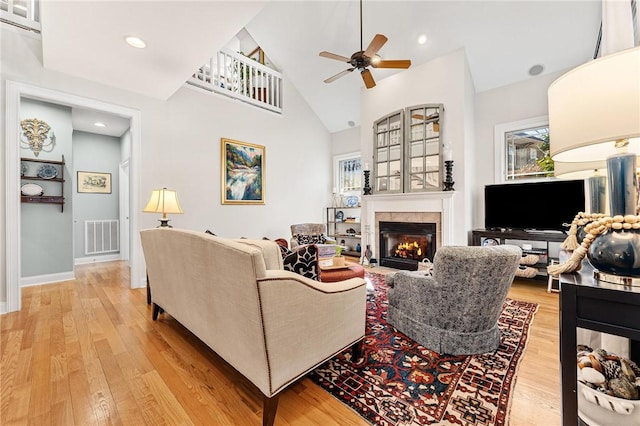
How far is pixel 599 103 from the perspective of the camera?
2.76 feet

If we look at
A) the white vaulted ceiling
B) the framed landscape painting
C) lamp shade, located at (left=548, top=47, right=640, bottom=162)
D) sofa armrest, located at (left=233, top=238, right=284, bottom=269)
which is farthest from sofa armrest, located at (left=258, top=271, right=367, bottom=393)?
the framed landscape painting

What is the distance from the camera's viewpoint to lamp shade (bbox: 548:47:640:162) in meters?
0.79

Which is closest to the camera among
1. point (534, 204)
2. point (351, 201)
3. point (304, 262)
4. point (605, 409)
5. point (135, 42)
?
point (605, 409)

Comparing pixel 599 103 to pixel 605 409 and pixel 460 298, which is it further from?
pixel 460 298

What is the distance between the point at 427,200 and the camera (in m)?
4.28

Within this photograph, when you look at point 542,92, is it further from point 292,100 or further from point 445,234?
point 292,100

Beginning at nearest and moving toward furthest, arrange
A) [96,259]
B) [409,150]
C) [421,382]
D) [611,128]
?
[611,128]
[421,382]
[409,150]
[96,259]

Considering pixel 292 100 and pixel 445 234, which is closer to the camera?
pixel 445 234

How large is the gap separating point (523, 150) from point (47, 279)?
773 cm

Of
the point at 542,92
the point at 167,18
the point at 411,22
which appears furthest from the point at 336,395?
the point at 542,92

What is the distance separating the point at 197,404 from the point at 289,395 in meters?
0.51

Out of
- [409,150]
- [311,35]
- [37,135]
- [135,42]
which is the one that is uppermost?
[311,35]

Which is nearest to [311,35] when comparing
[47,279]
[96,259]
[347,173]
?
[347,173]

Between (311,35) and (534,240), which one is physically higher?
(311,35)
